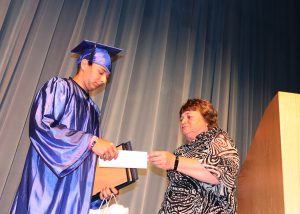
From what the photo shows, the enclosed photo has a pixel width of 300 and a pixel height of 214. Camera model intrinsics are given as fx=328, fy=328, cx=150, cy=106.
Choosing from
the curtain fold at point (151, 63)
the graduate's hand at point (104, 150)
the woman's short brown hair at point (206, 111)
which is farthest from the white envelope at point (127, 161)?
the curtain fold at point (151, 63)

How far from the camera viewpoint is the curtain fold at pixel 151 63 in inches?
79.4

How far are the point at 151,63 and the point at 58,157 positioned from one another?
65.0 inches

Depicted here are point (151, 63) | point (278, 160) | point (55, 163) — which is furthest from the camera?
point (151, 63)

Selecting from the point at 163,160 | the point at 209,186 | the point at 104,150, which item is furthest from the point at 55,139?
the point at 209,186

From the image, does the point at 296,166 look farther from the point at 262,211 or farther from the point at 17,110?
the point at 17,110

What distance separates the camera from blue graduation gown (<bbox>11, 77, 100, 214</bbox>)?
129cm

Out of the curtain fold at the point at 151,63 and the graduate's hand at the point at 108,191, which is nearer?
the graduate's hand at the point at 108,191

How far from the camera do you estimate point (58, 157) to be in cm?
130

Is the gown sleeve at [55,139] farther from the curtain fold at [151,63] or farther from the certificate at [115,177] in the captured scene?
the curtain fold at [151,63]

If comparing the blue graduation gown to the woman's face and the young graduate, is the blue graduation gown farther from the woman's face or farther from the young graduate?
the woman's face

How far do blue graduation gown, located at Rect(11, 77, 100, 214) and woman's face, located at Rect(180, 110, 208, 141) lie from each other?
579 mm

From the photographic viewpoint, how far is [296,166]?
97cm

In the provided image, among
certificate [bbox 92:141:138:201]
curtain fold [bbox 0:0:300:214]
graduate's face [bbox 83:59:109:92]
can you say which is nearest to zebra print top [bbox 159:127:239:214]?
certificate [bbox 92:141:138:201]

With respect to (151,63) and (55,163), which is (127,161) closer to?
(55,163)
